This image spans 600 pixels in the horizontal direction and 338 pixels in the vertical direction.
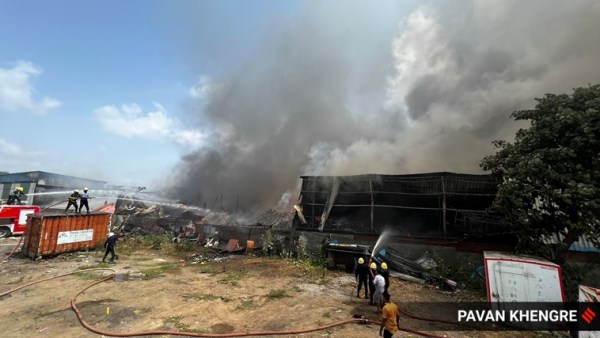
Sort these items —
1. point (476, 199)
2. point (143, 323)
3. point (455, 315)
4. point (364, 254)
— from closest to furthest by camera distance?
point (143, 323), point (455, 315), point (364, 254), point (476, 199)

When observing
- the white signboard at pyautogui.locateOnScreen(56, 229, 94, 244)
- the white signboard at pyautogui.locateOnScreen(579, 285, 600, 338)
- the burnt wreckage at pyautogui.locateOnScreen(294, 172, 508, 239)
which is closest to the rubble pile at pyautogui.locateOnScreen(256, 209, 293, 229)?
the burnt wreckage at pyautogui.locateOnScreen(294, 172, 508, 239)

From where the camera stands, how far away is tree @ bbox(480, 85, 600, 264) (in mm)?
8906

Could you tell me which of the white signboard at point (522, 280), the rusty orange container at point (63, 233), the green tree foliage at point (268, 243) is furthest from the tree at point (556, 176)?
the rusty orange container at point (63, 233)

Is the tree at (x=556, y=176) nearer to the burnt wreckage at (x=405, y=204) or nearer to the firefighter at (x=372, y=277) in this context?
the burnt wreckage at (x=405, y=204)

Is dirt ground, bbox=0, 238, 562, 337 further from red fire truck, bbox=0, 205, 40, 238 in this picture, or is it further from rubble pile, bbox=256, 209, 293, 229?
red fire truck, bbox=0, 205, 40, 238

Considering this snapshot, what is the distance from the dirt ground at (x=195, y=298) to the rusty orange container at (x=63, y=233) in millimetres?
619

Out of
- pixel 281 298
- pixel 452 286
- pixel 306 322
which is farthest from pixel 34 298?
pixel 452 286

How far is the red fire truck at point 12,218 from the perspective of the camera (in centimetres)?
1938

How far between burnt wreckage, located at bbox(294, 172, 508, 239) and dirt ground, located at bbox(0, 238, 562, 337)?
421 centimetres

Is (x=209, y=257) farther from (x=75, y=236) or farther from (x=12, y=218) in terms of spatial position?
(x=12, y=218)

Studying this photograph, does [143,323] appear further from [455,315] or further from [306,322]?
Answer: [455,315]

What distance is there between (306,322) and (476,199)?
41.8 ft

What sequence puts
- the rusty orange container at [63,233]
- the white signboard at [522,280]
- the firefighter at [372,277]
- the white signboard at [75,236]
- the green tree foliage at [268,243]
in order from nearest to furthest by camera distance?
the white signboard at [522,280]
the firefighter at [372,277]
the rusty orange container at [63,233]
the white signboard at [75,236]
the green tree foliage at [268,243]

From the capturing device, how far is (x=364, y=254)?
1342 centimetres
